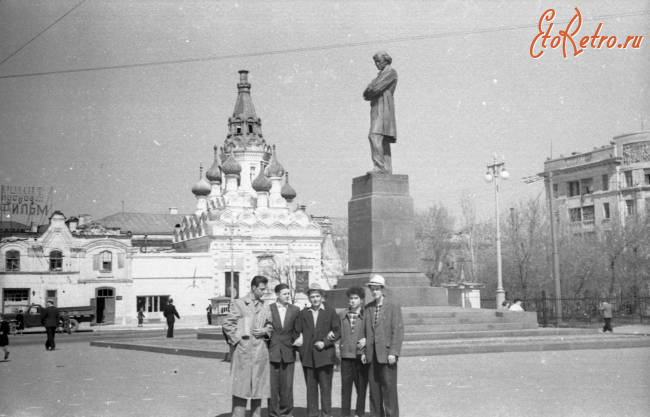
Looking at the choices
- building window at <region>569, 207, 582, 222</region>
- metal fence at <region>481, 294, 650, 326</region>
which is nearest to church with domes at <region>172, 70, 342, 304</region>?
building window at <region>569, 207, 582, 222</region>

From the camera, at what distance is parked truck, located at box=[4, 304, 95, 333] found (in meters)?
41.9

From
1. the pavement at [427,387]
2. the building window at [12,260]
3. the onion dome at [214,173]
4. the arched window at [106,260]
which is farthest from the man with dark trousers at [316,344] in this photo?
the onion dome at [214,173]

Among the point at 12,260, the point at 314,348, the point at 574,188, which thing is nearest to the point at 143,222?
the point at 12,260

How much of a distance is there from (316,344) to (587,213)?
5506cm

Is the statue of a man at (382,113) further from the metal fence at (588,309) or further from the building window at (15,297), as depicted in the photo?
the building window at (15,297)

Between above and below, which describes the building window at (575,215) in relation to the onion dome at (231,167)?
below

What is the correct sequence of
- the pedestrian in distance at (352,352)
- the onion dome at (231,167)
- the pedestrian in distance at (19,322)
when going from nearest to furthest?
the pedestrian in distance at (352,352) < the pedestrian in distance at (19,322) < the onion dome at (231,167)

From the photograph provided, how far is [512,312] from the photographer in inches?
767

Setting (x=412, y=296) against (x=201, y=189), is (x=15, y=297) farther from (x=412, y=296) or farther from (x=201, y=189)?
(x=412, y=296)

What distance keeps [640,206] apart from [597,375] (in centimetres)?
4712

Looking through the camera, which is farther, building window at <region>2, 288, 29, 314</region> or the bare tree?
the bare tree

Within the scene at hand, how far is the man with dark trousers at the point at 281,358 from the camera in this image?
9.06 meters

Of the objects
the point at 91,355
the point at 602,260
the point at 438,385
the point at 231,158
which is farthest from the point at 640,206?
the point at 438,385

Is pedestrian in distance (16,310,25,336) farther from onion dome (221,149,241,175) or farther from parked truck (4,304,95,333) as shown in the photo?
onion dome (221,149,241,175)
